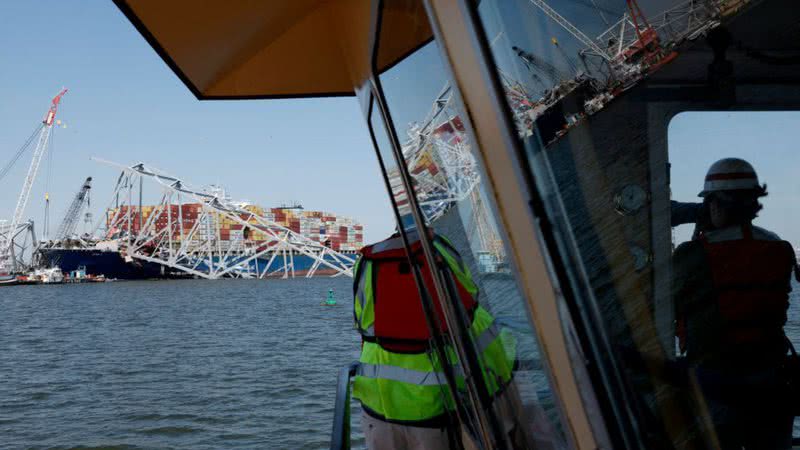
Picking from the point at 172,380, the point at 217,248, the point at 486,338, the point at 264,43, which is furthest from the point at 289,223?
the point at 486,338

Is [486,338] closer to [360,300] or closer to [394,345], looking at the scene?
[394,345]

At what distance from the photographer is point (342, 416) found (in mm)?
1798

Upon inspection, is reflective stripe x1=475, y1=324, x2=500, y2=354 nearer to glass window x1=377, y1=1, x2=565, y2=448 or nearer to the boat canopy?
glass window x1=377, y1=1, x2=565, y2=448

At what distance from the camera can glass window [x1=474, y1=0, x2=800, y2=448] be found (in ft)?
1.32

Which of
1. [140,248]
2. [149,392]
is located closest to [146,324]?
[149,392]

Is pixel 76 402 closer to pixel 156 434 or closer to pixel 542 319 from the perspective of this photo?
pixel 156 434

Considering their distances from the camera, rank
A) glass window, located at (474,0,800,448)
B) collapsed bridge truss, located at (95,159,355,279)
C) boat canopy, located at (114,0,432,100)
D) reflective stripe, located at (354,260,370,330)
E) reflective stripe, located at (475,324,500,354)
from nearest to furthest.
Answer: glass window, located at (474,0,800,448) → reflective stripe, located at (475,324,500,354) → boat canopy, located at (114,0,432,100) → reflective stripe, located at (354,260,370,330) → collapsed bridge truss, located at (95,159,355,279)

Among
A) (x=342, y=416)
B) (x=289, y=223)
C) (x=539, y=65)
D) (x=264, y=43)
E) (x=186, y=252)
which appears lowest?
(x=342, y=416)

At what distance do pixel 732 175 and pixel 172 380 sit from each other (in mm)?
11503

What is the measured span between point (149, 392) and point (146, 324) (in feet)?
37.9

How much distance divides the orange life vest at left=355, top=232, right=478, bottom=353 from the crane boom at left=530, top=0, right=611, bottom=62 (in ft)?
3.93

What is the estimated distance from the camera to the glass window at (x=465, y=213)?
2.18ft

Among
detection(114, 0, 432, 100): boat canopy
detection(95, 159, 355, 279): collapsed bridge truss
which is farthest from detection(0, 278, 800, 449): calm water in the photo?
detection(95, 159, 355, 279): collapsed bridge truss

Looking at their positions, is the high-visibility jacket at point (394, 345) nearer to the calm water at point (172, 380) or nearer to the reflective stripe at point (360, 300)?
the reflective stripe at point (360, 300)
